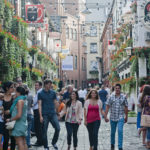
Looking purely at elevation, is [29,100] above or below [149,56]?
below

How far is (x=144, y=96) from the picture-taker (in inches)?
416

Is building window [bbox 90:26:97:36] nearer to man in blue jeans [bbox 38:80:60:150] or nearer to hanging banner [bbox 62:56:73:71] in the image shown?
hanging banner [bbox 62:56:73:71]

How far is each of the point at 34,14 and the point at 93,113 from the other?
14895 mm

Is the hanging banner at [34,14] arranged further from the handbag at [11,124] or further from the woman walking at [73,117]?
the handbag at [11,124]

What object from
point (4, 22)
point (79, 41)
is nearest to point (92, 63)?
point (79, 41)

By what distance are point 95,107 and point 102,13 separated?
64915mm

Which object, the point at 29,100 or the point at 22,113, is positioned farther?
the point at 29,100

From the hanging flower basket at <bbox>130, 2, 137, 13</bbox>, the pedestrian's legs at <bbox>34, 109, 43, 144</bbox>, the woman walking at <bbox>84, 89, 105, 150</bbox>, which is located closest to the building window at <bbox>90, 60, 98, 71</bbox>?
the hanging flower basket at <bbox>130, 2, 137, 13</bbox>

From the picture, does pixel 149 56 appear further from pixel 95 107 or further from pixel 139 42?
pixel 95 107

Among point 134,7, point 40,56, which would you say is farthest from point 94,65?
point 134,7

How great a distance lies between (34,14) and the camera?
77.2ft

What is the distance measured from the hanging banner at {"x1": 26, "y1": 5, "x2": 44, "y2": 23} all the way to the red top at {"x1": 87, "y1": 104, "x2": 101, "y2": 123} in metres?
14.2

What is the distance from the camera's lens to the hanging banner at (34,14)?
916 inches

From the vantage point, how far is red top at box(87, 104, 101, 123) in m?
9.67
